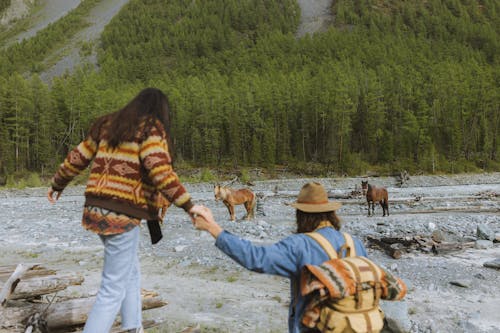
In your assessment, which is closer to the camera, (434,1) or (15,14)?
(434,1)

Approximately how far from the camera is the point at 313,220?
2.27m

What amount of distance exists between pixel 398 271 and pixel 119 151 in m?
6.39

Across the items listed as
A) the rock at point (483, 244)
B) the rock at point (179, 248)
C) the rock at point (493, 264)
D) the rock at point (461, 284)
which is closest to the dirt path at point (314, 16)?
the rock at point (483, 244)

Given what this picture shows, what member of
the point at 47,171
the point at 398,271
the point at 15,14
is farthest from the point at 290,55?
the point at 15,14

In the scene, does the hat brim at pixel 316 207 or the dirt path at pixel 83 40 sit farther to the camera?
the dirt path at pixel 83 40

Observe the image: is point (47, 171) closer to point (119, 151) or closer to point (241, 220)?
point (241, 220)

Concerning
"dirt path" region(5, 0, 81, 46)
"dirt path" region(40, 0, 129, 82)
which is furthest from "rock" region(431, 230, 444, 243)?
"dirt path" region(5, 0, 81, 46)

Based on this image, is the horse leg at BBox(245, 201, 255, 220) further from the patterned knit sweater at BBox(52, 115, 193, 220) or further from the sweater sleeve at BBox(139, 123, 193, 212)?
the sweater sleeve at BBox(139, 123, 193, 212)

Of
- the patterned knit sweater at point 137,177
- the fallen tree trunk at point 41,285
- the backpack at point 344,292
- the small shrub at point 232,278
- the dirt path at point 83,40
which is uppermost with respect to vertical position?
the dirt path at point 83,40

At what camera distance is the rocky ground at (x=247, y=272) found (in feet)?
15.4

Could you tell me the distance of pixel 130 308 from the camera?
2865 mm

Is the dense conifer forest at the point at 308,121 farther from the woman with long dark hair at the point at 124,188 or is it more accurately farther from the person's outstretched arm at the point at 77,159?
the woman with long dark hair at the point at 124,188

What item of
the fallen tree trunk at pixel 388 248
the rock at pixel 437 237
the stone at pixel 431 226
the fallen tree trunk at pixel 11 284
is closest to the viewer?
the fallen tree trunk at pixel 11 284

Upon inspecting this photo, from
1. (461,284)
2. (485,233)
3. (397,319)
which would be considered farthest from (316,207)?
(485,233)
